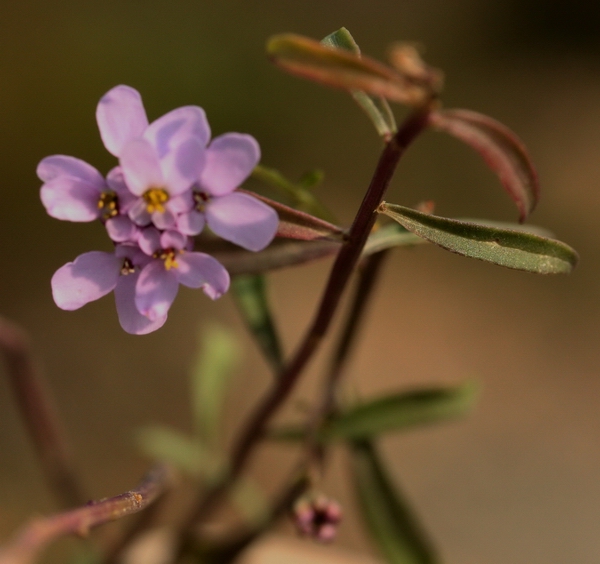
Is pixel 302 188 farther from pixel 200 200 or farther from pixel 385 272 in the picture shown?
pixel 385 272

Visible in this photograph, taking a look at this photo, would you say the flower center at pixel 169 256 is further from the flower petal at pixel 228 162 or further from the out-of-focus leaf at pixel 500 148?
the out-of-focus leaf at pixel 500 148

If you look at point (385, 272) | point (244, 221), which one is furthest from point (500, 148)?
point (385, 272)

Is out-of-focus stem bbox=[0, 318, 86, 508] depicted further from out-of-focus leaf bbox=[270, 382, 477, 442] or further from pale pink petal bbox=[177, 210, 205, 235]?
pale pink petal bbox=[177, 210, 205, 235]

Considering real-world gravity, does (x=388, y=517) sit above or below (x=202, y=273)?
below

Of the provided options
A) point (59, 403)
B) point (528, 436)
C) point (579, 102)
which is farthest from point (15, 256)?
point (579, 102)

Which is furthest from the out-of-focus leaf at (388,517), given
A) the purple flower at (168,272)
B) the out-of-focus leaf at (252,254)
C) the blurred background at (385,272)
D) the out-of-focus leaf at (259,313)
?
the blurred background at (385,272)

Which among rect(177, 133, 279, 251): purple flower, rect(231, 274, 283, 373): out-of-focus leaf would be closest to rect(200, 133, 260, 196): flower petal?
rect(177, 133, 279, 251): purple flower
